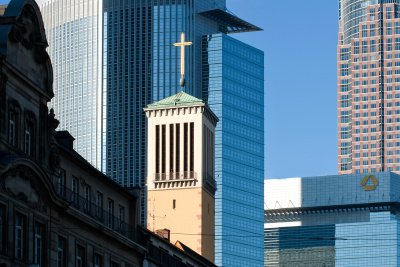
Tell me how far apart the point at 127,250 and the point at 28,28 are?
20.6m

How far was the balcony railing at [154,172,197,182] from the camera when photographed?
151750 millimetres

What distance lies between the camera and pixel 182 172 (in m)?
153

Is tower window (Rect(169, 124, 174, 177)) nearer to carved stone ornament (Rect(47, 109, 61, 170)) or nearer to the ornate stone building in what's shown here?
the ornate stone building

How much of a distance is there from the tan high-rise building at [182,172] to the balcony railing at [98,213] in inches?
2039

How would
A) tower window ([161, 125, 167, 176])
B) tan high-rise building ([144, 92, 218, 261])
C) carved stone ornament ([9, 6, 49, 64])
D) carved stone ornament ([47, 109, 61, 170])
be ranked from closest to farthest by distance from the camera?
carved stone ornament ([9, 6, 49, 64]), carved stone ornament ([47, 109, 61, 170]), tan high-rise building ([144, 92, 218, 261]), tower window ([161, 125, 167, 176])

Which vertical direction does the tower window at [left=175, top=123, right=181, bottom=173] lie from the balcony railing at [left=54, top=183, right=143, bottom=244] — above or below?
above

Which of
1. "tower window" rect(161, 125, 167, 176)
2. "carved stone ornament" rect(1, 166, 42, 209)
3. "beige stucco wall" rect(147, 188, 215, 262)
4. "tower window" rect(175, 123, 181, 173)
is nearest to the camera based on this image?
"carved stone ornament" rect(1, 166, 42, 209)

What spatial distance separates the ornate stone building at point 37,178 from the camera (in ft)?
226

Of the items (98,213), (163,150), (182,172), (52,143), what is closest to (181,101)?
(163,150)

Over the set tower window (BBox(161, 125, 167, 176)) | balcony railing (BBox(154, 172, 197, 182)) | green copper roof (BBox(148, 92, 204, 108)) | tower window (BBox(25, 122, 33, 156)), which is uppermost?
green copper roof (BBox(148, 92, 204, 108))

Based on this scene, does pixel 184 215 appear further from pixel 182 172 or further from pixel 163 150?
pixel 163 150

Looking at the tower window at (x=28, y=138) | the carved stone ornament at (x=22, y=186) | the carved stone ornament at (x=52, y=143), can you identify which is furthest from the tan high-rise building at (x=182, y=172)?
the carved stone ornament at (x=22, y=186)

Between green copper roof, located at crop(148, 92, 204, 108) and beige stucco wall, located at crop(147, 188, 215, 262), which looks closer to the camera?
beige stucco wall, located at crop(147, 188, 215, 262)

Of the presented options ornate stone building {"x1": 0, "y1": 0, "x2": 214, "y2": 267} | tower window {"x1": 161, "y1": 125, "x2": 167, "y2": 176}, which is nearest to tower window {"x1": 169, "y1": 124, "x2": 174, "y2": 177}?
tower window {"x1": 161, "y1": 125, "x2": 167, "y2": 176}
